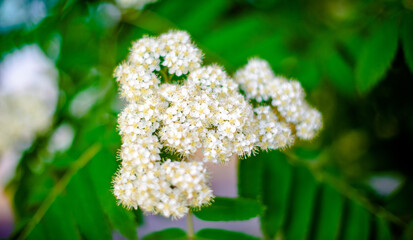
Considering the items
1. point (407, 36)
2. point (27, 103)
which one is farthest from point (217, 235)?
point (27, 103)

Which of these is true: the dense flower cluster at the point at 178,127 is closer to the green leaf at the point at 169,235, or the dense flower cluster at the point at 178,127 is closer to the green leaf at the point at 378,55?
the green leaf at the point at 169,235

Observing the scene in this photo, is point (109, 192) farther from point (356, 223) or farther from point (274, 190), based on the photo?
point (356, 223)

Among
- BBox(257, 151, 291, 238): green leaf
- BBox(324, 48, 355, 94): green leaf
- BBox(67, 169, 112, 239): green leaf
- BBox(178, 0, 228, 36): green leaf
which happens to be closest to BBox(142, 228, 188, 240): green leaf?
BBox(67, 169, 112, 239): green leaf

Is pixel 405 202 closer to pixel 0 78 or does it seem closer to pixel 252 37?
pixel 252 37

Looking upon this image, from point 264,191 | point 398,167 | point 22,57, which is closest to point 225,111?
point 264,191

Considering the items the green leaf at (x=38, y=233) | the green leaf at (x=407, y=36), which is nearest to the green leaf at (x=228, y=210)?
the green leaf at (x=38, y=233)

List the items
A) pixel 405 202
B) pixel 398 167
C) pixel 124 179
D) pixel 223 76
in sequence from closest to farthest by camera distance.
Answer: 1. pixel 124 179
2. pixel 223 76
3. pixel 405 202
4. pixel 398 167
